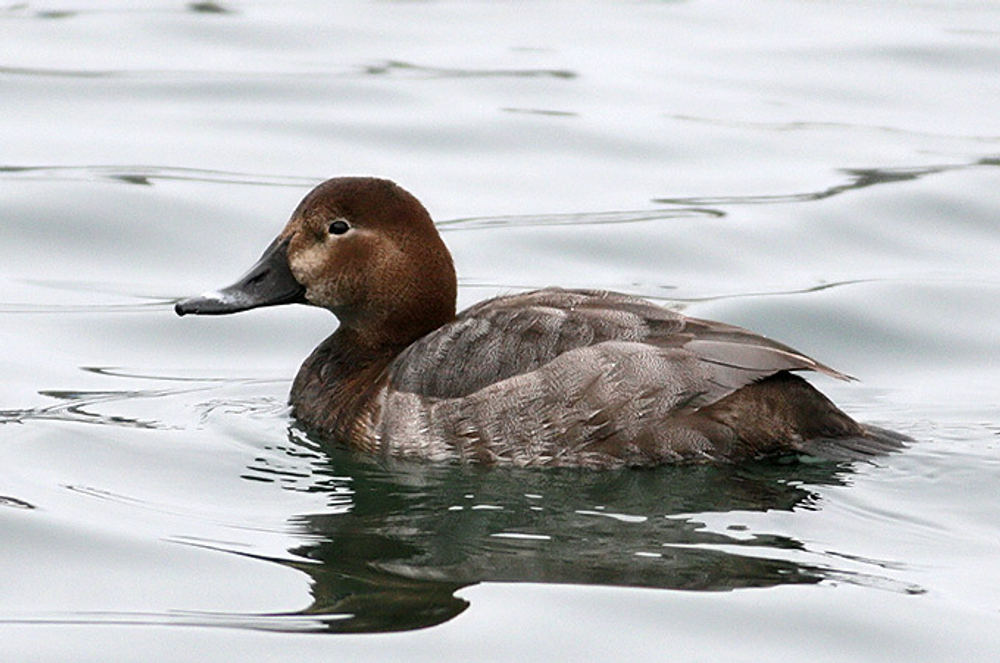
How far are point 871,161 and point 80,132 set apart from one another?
4.84 metres

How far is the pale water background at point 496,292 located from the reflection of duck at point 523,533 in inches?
0.6

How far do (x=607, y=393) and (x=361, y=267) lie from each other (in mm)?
1173

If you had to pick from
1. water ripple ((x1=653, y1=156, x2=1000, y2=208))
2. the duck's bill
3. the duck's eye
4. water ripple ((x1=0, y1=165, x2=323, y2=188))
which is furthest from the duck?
water ripple ((x1=653, y1=156, x2=1000, y2=208))

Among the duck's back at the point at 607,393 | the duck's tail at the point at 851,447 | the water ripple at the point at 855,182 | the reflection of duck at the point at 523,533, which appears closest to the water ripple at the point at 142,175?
the water ripple at the point at 855,182

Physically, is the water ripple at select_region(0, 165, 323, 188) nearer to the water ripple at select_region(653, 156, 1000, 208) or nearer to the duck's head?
the water ripple at select_region(653, 156, 1000, 208)

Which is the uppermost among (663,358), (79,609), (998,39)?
(998,39)

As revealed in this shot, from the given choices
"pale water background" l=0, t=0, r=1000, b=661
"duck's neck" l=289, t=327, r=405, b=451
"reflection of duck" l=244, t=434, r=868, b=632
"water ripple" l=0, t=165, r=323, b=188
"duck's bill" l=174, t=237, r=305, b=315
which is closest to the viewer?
"pale water background" l=0, t=0, r=1000, b=661

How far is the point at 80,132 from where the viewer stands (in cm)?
1223

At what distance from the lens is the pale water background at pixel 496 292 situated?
18.4 ft

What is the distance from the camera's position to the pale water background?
18.4ft

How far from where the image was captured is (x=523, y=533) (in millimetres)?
6273

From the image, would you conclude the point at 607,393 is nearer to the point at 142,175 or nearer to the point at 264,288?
the point at 264,288

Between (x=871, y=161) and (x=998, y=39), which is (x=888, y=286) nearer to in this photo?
(x=871, y=161)

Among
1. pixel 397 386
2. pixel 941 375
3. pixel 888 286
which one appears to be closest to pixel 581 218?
pixel 888 286
